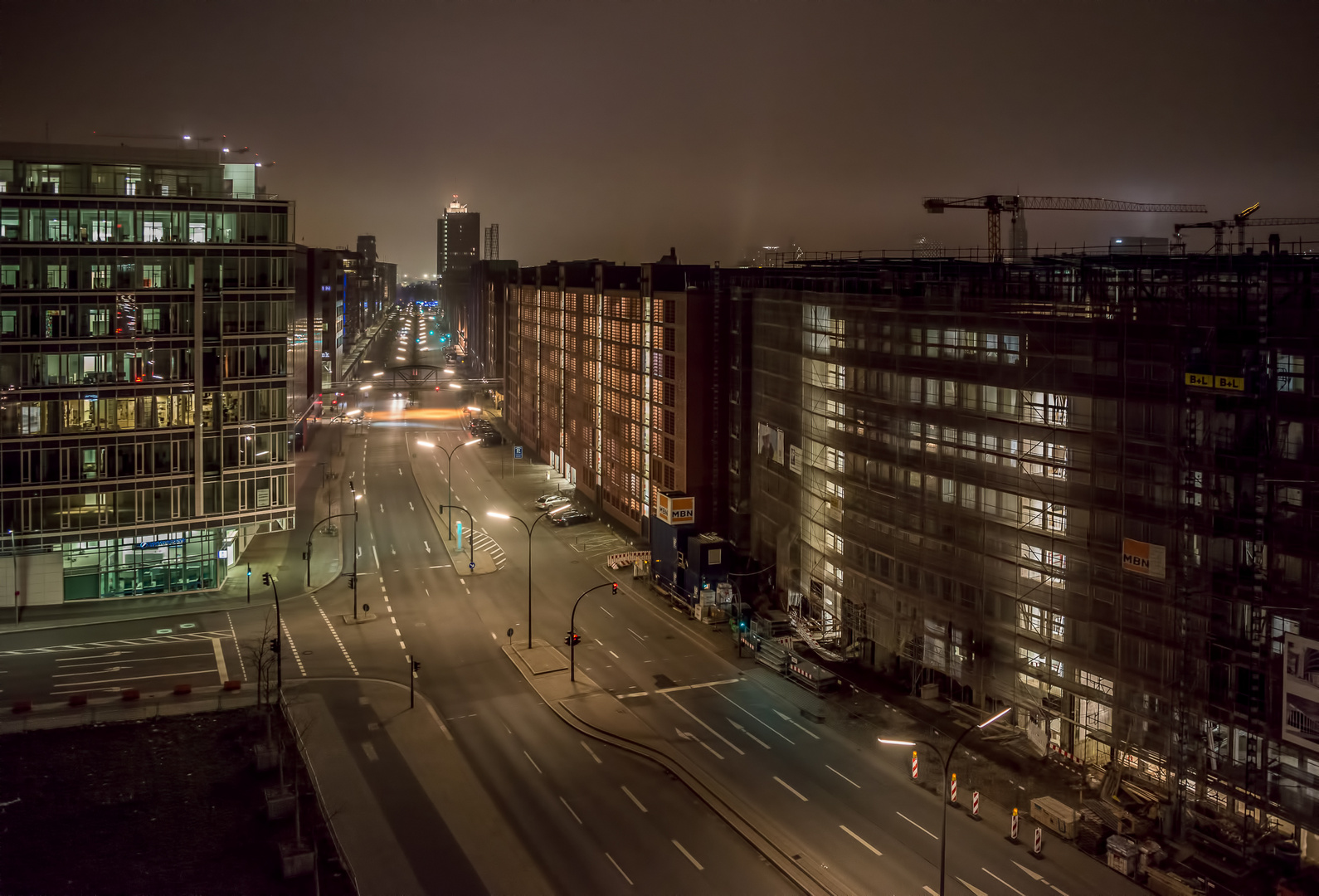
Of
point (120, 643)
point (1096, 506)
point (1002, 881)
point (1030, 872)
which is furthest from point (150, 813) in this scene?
point (1096, 506)

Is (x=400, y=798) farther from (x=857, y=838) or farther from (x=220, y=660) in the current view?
(x=220, y=660)

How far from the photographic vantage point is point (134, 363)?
206 feet

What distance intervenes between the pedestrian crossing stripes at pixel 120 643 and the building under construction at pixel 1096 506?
34442 mm

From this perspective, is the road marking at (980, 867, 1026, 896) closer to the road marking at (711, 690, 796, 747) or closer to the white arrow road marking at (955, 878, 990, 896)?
the white arrow road marking at (955, 878, 990, 896)

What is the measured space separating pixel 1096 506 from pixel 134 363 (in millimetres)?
55273

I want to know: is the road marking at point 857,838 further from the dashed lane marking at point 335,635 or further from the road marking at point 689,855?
the dashed lane marking at point 335,635

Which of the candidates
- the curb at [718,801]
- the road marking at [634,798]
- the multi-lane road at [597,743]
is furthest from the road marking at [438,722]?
the road marking at [634,798]

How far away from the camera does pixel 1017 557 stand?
43.2 meters

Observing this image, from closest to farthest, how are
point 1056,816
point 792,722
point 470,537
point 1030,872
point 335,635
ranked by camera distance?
1. point 1030,872
2. point 1056,816
3. point 792,722
4. point 335,635
5. point 470,537

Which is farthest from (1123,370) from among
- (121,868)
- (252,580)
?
(252,580)

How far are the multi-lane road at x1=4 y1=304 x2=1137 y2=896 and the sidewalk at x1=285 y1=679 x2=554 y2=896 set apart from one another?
676 millimetres

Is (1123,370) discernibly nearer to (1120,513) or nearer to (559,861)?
(1120,513)

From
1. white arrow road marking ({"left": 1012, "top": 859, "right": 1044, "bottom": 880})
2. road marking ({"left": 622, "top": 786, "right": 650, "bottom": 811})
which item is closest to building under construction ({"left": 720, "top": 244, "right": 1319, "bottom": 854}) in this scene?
white arrow road marking ({"left": 1012, "top": 859, "right": 1044, "bottom": 880})

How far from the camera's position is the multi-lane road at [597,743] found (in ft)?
111
